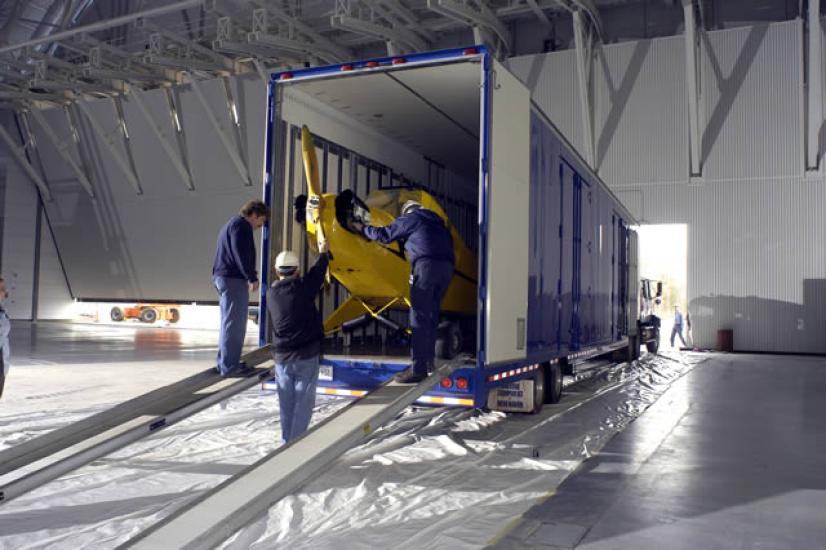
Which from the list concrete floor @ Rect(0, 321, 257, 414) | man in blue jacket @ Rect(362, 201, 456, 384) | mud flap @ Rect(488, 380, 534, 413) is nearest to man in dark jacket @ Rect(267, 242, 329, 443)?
man in blue jacket @ Rect(362, 201, 456, 384)

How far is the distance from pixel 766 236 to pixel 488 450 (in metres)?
18.7

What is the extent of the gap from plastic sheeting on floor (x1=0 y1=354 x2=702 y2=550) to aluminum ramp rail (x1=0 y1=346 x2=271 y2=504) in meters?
0.30

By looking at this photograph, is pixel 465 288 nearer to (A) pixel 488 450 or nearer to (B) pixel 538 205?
(B) pixel 538 205

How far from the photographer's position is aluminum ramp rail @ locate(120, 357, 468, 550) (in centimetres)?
328

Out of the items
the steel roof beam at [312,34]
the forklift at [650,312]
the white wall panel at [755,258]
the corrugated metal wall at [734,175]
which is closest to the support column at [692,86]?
the corrugated metal wall at [734,175]

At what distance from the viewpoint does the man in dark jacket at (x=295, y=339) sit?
586 cm

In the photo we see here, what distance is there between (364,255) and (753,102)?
19705mm

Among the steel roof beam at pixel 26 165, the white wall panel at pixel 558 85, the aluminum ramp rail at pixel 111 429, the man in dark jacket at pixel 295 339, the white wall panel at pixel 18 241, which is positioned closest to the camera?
the aluminum ramp rail at pixel 111 429

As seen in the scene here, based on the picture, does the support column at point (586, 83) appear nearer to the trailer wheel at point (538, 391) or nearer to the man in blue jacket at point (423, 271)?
the trailer wheel at point (538, 391)

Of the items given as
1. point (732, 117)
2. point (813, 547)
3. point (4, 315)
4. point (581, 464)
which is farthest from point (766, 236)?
point (4, 315)

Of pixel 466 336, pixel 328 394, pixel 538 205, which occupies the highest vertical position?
pixel 538 205

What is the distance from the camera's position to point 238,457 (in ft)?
20.9

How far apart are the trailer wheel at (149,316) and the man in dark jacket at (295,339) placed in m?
32.4

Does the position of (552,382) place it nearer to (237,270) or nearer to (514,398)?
(514,398)
